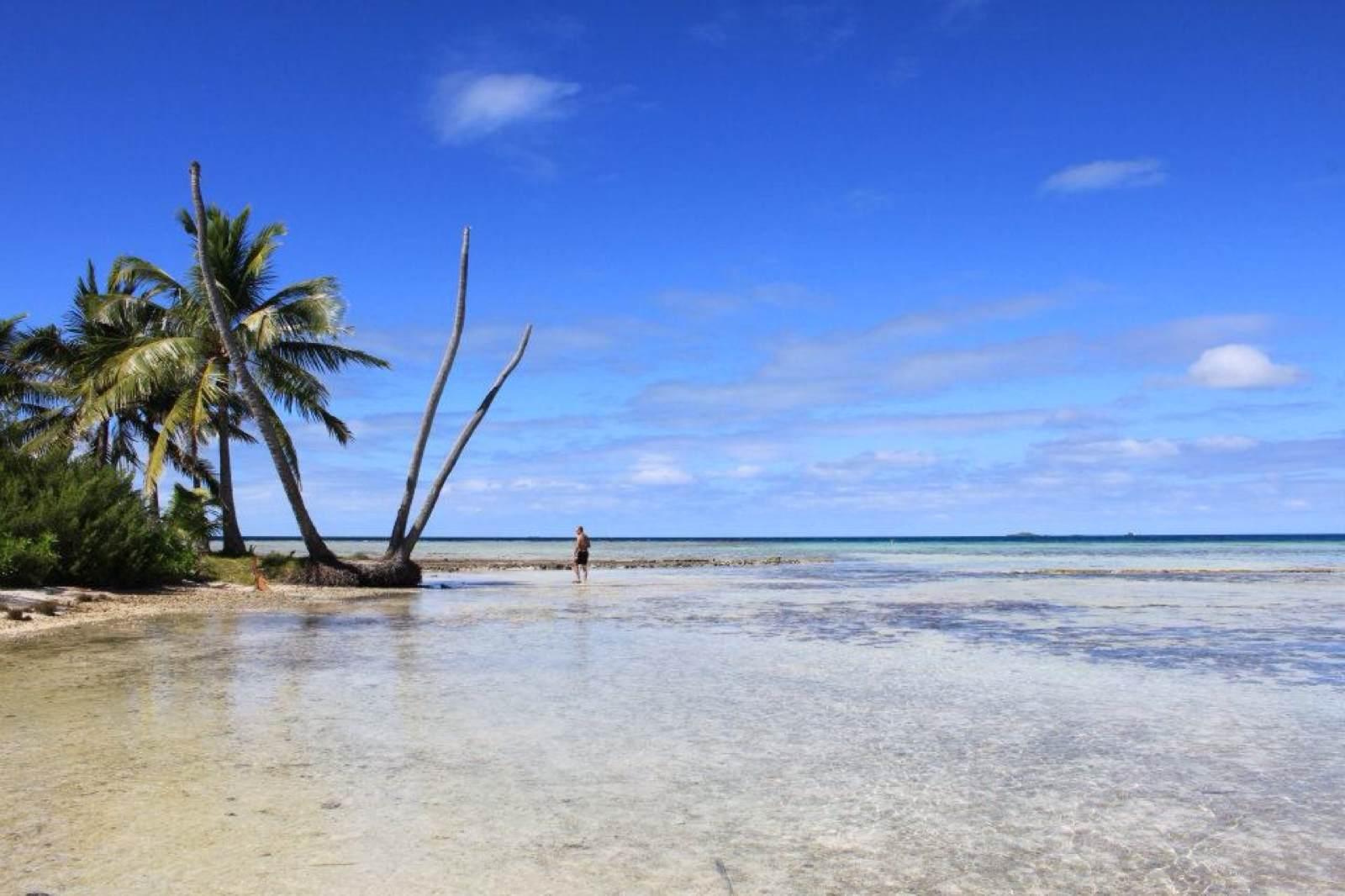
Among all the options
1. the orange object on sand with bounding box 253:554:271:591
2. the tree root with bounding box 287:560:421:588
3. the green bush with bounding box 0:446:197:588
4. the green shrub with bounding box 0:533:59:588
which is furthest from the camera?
the tree root with bounding box 287:560:421:588

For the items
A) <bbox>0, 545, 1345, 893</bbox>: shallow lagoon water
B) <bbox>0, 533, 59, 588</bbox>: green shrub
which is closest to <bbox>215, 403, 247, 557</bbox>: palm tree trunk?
<bbox>0, 533, 59, 588</bbox>: green shrub

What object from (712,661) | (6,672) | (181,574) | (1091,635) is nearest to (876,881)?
(712,661)

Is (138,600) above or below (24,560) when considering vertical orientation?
below

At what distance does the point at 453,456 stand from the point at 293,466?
4.41 m

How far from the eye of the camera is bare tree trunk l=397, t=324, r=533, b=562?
2709 cm

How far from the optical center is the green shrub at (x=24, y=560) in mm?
17828

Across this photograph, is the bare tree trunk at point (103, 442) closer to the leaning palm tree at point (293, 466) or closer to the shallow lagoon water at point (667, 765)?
the leaning palm tree at point (293, 466)

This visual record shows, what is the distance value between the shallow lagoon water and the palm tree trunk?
1538 cm

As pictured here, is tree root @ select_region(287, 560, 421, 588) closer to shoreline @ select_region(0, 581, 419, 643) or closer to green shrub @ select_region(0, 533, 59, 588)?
shoreline @ select_region(0, 581, 419, 643)

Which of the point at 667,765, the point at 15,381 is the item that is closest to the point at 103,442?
the point at 15,381

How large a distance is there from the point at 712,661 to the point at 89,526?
15237 millimetres

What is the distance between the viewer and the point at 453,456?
28.3 m

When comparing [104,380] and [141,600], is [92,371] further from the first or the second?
[141,600]

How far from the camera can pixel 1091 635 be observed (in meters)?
14.5
